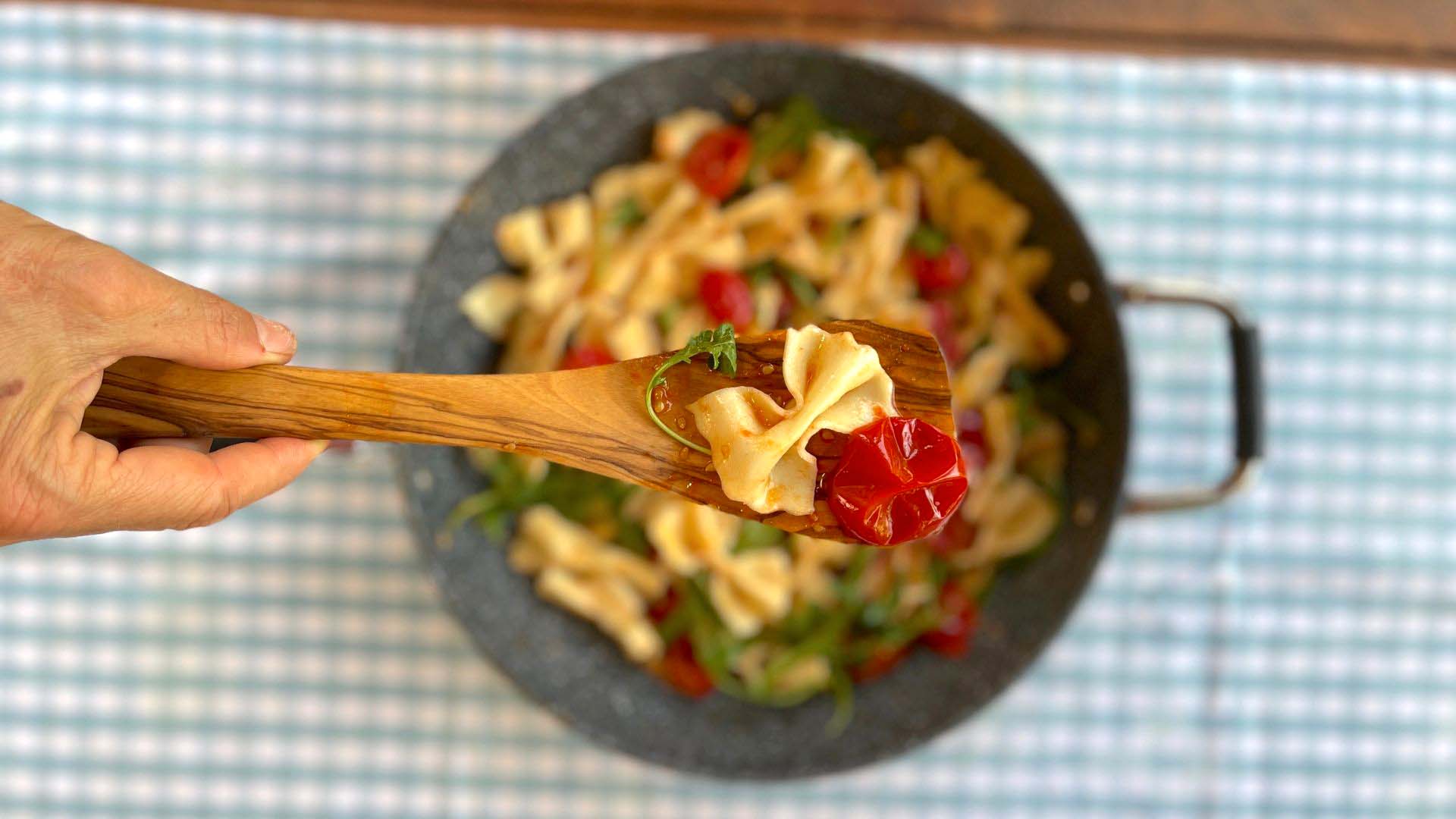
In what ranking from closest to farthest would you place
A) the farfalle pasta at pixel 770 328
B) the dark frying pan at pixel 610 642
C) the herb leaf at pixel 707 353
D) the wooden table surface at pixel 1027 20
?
the herb leaf at pixel 707 353 → the dark frying pan at pixel 610 642 → the farfalle pasta at pixel 770 328 → the wooden table surface at pixel 1027 20

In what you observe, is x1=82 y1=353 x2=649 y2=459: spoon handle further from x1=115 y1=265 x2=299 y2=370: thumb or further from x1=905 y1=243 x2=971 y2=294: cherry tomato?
x1=905 y1=243 x2=971 y2=294: cherry tomato

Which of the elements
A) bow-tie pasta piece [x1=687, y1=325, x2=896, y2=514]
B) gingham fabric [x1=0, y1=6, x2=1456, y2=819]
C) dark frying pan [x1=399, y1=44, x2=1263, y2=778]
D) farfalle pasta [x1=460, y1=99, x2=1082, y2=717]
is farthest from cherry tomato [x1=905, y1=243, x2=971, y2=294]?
bow-tie pasta piece [x1=687, y1=325, x2=896, y2=514]

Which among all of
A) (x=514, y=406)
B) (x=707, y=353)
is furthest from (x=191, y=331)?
(x=707, y=353)

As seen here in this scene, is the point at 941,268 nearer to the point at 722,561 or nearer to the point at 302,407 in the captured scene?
the point at 722,561

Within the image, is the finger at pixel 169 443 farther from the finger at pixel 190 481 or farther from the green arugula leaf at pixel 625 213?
the green arugula leaf at pixel 625 213

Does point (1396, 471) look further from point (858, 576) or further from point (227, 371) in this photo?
point (227, 371)

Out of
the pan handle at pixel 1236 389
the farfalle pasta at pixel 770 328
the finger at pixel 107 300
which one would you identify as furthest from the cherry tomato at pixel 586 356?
the pan handle at pixel 1236 389
